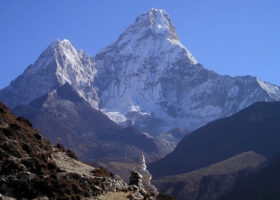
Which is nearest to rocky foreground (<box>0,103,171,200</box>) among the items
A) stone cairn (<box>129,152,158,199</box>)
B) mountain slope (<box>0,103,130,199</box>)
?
mountain slope (<box>0,103,130,199</box>)

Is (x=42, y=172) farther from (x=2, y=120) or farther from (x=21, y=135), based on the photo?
(x=2, y=120)

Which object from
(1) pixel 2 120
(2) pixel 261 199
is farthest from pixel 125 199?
(2) pixel 261 199

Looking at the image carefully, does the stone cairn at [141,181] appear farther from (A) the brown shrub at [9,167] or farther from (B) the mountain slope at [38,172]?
(A) the brown shrub at [9,167]

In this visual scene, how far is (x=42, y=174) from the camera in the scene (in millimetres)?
42250

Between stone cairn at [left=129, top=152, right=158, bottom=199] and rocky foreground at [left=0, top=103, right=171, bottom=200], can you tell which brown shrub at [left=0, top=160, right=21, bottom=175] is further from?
stone cairn at [left=129, top=152, right=158, bottom=199]

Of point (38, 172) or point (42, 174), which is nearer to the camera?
point (42, 174)

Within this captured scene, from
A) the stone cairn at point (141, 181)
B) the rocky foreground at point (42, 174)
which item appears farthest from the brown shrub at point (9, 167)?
the stone cairn at point (141, 181)

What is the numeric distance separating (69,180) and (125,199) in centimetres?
486

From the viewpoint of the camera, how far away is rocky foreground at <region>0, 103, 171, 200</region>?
4025 centimetres

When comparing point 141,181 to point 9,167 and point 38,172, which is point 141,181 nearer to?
point 38,172

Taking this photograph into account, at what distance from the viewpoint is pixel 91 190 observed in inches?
1711

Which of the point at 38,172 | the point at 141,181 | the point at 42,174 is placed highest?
the point at 141,181

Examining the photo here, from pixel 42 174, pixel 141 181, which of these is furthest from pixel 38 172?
pixel 141 181

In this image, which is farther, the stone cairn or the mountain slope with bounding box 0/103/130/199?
the stone cairn
